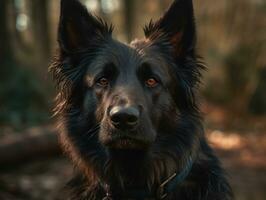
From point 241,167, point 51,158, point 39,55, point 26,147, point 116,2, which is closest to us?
point 26,147

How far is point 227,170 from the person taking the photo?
12.7 meters

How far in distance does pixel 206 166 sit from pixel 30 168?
5975mm

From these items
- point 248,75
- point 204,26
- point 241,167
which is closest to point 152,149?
point 241,167

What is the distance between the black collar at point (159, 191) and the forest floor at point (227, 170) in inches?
107

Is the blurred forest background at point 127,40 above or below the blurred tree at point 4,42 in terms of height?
below

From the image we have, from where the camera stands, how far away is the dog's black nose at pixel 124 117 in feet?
16.9

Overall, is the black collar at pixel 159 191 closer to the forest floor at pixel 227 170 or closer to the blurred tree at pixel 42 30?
the forest floor at pixel 227 170

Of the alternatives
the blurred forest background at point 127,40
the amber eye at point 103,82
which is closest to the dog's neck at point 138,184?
the amber eye at point 103,82

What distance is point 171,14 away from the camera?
6.15 m

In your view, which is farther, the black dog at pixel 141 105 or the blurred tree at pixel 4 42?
the blurred tree at pixel 4 42

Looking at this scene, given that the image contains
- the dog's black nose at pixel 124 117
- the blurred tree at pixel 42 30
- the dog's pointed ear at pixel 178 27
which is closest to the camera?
the dog's black nose at pixel 124 117

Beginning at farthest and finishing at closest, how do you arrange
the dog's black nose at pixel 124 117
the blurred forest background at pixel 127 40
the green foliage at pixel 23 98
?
the green foliage at pixel 23 98 < the blurred forest background at pixel 127 40 < the dog's black nose at pixel 124 117

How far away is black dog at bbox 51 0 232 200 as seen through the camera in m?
5.69

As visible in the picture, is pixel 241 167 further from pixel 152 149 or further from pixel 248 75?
pixel 152 149
